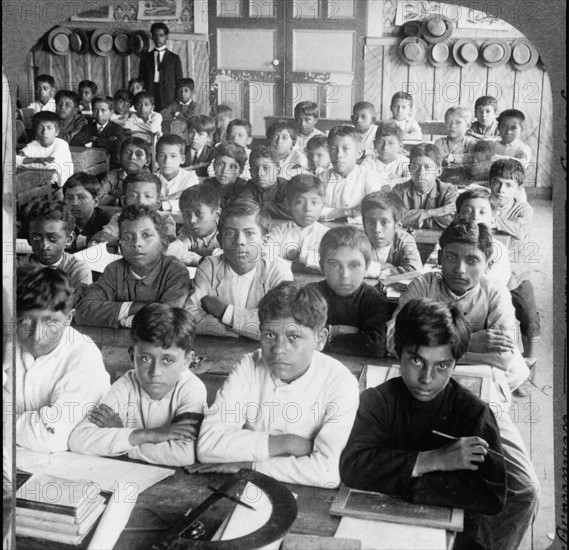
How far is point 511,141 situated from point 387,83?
39 centimetres

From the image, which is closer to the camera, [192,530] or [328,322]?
[192,530]

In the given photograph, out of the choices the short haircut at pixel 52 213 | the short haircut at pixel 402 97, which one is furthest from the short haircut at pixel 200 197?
the short haircut at pixel 402 97

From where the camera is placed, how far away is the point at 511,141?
2555 mm

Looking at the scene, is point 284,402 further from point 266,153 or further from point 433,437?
point 266,153

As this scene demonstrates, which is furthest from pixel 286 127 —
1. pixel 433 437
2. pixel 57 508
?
pixel 57 508

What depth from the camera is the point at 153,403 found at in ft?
8.70

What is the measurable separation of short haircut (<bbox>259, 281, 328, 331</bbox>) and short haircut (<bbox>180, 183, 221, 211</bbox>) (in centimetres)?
34

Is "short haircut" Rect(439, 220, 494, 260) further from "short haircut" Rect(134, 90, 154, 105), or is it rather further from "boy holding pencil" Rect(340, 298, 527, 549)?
"short haircut" Rect(134, 90, 154, 105)

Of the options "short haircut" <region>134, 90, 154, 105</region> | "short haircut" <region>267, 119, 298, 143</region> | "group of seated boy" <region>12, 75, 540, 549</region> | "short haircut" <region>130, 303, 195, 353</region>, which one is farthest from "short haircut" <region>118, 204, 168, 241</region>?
"short haircut" <region>267, 119, 298, 143</region>

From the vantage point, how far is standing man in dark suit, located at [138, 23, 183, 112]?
106 inches

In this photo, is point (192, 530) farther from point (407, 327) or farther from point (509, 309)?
point (509, 309)

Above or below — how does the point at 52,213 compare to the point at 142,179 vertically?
below

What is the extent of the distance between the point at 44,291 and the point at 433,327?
114 cm

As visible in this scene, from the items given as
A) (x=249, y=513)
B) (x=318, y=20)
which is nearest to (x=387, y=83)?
(x=318, y=20)
